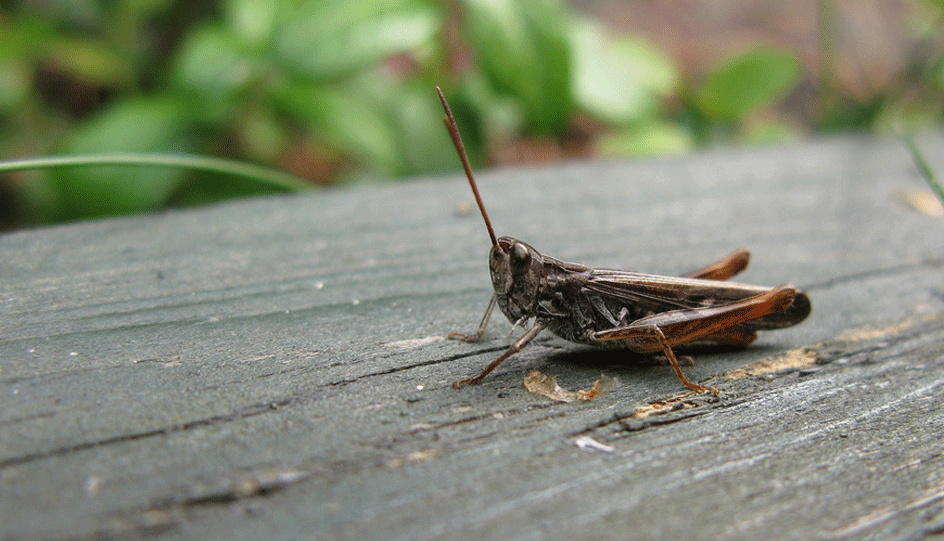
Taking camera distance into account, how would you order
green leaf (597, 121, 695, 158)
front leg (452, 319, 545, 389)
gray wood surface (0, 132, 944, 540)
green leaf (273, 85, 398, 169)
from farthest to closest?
green leaf (597, 121, 695, 158)
green leaf (273, 85, 398, 169)
front leg (452, 319, 545, 389)
gray wood surface (0, 132, 944, 540)

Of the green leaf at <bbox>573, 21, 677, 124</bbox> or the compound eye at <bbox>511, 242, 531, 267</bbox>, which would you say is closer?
the compound eye at <bbox>511, 242, 531, 267</bbox>

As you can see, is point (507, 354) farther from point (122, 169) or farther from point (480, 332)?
point (122, 169)

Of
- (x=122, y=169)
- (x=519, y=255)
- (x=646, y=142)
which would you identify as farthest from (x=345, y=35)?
(x=519, y=255)

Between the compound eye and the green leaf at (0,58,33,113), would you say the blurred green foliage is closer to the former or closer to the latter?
the green leaf at (0,58,33,113)

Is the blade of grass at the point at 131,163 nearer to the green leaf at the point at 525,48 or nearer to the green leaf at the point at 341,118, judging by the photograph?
the green leaf at the point at 341,118

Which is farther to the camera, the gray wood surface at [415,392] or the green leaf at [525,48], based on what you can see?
the green leaf at [525,48]

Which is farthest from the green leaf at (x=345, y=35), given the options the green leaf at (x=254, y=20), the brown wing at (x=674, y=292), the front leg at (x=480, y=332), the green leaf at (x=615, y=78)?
the brown wing at (x=674, y=292)

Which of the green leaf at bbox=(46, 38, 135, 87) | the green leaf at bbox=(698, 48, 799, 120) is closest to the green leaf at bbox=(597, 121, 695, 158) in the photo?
the green leaf at bbox=(698, 48, 799, 120)
